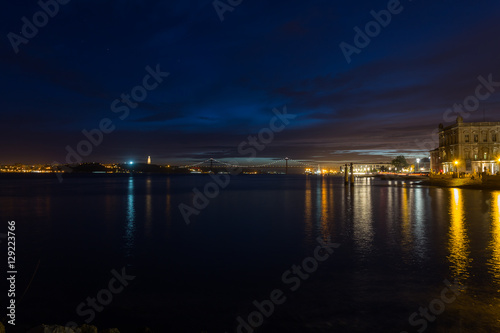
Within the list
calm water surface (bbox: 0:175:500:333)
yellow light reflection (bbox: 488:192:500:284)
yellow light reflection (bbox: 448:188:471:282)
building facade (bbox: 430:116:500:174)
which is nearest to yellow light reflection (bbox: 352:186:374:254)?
calm water surface (bbox: 0:175:500:333)

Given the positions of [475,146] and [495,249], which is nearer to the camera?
[495,249]

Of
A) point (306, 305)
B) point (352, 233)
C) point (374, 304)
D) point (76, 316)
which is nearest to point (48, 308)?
point (76, 316)

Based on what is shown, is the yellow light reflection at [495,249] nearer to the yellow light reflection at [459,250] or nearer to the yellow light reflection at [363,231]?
the yellow light reflection at [459,250]

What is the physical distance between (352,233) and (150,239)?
12.0 m

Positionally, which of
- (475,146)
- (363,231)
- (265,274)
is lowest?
(265,274)

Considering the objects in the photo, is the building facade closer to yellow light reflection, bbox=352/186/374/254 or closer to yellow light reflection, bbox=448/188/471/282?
yellow light reflection, bbox=352/186/374/254

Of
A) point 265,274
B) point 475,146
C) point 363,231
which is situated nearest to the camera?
point 265,274

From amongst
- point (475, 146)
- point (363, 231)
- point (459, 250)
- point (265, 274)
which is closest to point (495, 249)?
point (459, 250)

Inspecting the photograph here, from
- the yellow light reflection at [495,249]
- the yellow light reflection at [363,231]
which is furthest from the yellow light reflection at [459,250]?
the yellow light reflection at [363,231]

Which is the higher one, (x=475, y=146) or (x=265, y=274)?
(x=475, y=146)

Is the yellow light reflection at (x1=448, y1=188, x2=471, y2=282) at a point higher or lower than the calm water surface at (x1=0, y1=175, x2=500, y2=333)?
higher

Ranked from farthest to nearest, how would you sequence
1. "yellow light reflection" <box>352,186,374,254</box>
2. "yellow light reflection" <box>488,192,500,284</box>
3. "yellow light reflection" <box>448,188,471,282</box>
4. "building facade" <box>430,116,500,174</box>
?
"building facade" <box>430,116,500,174</box>, "yellow light reflection" <box>352,186,374,254</box>, "yellow light reflection" <box>448,188,471,282</box>, "yellow light reflection" <box>488,192,500,284</box>

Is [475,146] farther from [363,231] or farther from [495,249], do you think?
[495,249]

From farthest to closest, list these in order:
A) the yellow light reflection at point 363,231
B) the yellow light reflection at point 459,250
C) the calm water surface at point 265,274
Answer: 1. the yellow light reflection at point 363,231
2. the yellow light reflection at point 459,250
3. the calm water surface at point 265,274
